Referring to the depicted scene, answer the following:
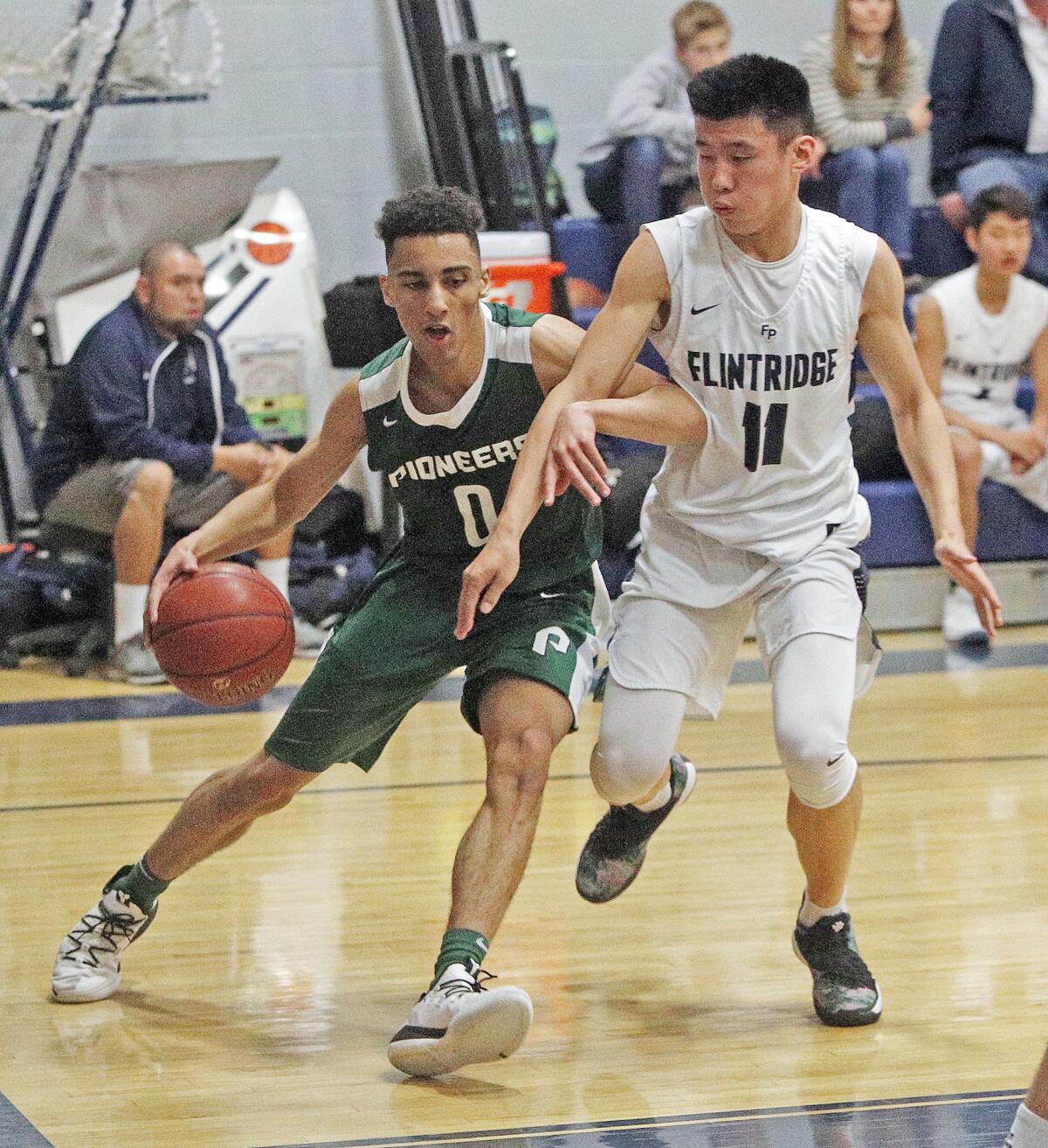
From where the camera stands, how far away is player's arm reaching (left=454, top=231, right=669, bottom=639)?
290 centimetres

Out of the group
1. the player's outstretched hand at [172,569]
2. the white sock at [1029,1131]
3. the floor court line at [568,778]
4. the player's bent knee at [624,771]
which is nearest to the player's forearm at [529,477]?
the player's bent knee at [624,771]

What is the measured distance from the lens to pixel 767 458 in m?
3.25

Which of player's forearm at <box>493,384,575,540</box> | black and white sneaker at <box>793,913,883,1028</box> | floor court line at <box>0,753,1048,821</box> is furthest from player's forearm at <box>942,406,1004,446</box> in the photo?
player's forearm at <box>493,384,575,540</box>

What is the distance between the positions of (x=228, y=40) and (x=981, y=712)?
14.6 ft

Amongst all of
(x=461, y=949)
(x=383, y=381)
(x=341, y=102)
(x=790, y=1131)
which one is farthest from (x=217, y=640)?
(x=341, y=102)

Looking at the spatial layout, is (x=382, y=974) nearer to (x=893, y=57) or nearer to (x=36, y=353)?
(x=36, y=353)

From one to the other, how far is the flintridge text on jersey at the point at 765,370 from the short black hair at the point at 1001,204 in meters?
3.82

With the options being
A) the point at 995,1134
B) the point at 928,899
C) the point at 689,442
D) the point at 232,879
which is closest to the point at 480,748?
the point at 232,879

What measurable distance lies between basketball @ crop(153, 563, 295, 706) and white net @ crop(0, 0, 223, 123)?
4021 mm

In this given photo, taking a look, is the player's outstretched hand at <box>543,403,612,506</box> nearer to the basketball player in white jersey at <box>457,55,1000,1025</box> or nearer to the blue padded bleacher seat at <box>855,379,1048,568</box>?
the basketball player in white jersey at <box>457,55,1000,1025</box>

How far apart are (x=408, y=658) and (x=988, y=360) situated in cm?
426

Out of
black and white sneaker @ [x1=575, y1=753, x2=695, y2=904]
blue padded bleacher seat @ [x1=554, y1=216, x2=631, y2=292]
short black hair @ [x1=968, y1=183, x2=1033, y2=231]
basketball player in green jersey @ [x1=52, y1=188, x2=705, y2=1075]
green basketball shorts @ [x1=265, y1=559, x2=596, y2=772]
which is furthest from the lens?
blue padded bleacher seat @ [x1=554, y1=216, x2=631, y2=292]

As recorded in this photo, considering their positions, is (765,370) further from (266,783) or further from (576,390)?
(266,783)

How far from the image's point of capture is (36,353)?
7.59 meters
